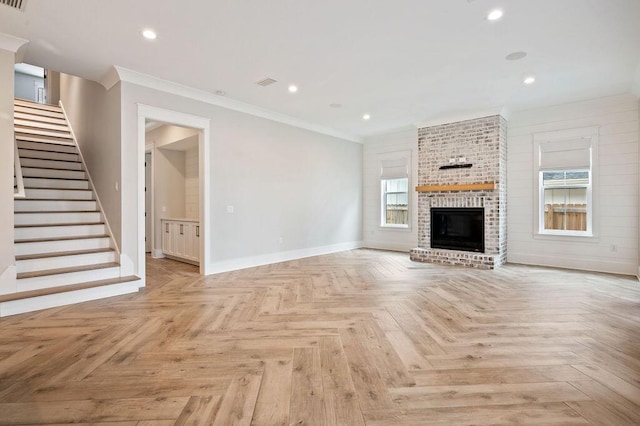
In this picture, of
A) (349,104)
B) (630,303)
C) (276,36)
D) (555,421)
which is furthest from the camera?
(349,104)

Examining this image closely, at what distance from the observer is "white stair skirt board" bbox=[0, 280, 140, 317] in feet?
10.8

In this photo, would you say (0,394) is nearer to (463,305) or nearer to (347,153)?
(463,305)

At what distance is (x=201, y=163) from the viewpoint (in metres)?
5.18

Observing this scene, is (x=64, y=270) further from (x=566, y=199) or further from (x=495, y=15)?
(x=566, y=199)

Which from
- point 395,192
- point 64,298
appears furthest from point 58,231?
point 395,192

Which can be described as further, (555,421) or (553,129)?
(553,129)

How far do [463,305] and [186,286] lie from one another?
11.8 ft

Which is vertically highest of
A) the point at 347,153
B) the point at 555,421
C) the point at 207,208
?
the point at 347,153

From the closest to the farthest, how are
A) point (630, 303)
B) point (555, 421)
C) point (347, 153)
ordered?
point (555, 421) < point (630, 303) < point (347, 153)

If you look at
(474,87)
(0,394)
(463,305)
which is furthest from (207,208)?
(474,87)

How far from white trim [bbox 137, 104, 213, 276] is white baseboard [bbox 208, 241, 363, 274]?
24 cm

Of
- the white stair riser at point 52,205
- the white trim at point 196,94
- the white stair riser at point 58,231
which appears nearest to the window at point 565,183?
the white trim at point 196,94

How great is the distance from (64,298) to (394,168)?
22.0 feet

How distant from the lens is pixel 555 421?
1.67 m
